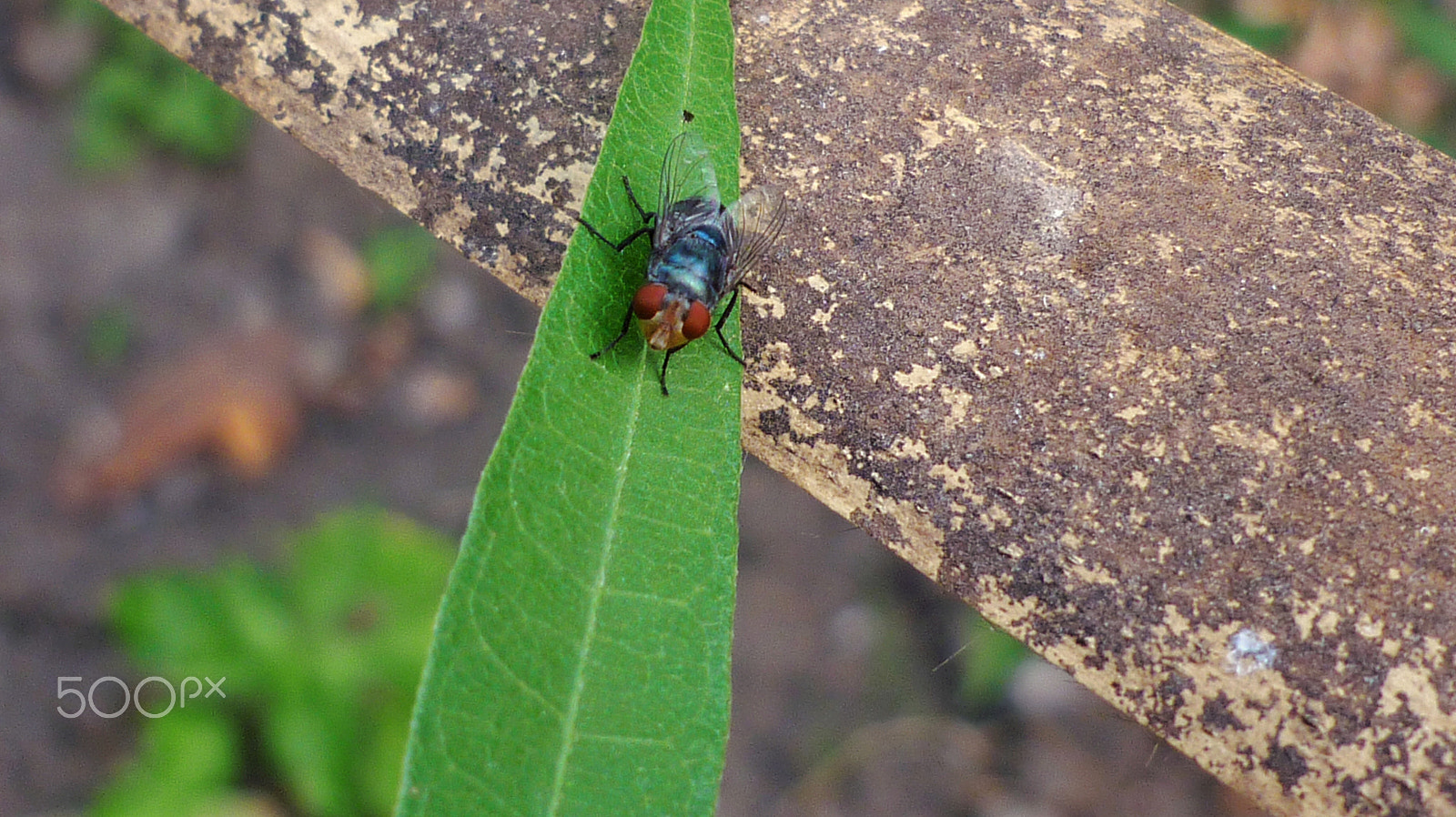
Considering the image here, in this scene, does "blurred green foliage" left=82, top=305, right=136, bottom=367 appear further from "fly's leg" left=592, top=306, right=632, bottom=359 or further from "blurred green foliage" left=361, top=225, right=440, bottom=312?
"fly's leg" left=592, top=306, right=632, bottom=359

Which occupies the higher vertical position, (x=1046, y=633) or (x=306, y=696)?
(x=1046, y=633)

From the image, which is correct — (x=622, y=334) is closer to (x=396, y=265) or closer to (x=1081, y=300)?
(x=1081, y=300)

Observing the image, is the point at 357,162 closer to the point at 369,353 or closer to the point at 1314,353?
the point at 1314,353

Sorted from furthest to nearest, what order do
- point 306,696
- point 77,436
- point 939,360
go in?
1. point 77,436
2. point 306,696
3. point 939,360

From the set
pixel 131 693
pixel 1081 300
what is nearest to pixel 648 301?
pixel 1081 300

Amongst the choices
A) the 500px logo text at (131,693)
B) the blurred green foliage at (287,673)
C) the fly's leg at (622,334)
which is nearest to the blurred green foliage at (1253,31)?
the fly's leg at (622,334)

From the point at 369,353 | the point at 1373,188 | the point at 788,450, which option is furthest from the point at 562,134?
the point at 369,353

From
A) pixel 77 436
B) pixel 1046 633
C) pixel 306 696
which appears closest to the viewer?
pixel 1046 633

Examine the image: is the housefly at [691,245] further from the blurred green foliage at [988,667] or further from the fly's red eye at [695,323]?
the blurred green foliage at [988,667]
